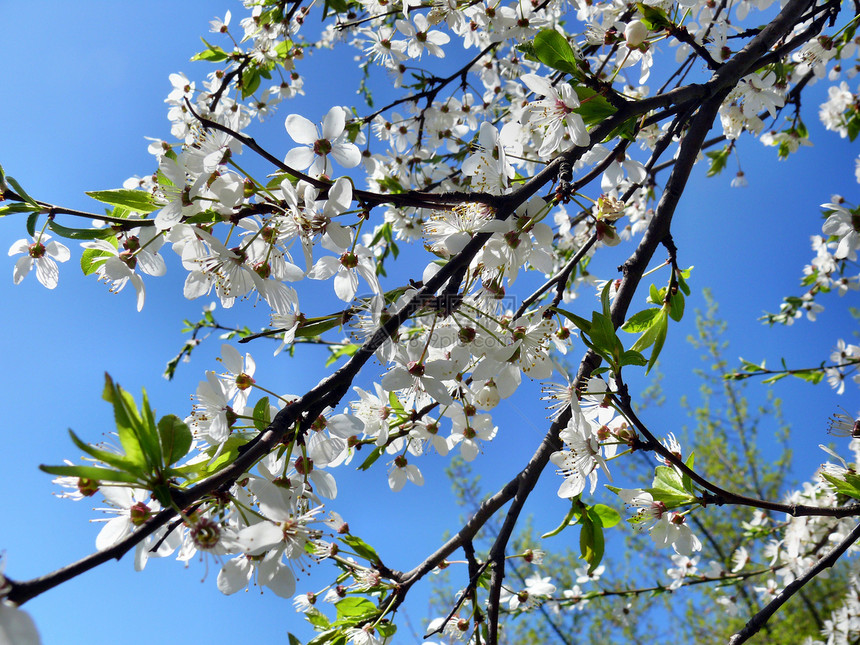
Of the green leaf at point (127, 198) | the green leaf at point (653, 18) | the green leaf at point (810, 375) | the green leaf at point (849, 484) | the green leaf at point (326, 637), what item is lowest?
the green leaf at point (849, 484)

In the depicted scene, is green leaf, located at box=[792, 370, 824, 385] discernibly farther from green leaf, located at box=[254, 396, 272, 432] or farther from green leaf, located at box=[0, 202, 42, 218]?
green leaf, located at box=[0, 202, 42, 218]

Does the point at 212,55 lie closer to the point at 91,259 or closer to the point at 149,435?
the point at 91,259

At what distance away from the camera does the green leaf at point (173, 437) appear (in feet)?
2.33

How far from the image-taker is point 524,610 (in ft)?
7.45

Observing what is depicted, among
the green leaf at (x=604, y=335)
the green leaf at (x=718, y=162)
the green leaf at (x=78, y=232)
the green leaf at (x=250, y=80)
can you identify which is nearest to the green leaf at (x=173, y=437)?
the green leaf at (x=78, y=232)

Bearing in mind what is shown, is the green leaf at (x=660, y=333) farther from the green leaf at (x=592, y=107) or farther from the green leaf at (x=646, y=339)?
the green leaf at (x=592, y=107)

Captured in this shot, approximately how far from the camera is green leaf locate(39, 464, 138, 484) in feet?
1.81

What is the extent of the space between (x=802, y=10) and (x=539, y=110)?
0.98 metres

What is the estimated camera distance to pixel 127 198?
3.62 ft

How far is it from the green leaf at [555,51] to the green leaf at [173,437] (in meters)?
1.03

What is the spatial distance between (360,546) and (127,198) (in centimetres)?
110

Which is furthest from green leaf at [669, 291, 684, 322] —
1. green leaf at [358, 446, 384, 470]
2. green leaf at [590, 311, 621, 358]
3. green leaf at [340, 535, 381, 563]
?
green leaf at [340, 535, 381, 563]

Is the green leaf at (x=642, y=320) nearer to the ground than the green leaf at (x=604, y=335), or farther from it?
farther from it

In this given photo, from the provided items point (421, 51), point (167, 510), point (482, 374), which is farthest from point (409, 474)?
point (421, 51)
